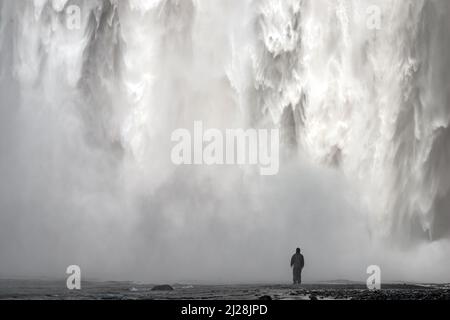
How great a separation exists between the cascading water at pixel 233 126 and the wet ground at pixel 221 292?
304 inches

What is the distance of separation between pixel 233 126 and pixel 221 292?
16.8 meters

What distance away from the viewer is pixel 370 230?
1614 inches

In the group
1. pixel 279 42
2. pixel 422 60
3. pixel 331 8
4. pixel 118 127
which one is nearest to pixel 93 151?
pixel 118 127

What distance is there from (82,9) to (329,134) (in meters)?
14.4

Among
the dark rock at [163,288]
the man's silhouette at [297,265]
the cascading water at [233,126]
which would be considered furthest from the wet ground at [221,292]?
the cascading water at [233,126]

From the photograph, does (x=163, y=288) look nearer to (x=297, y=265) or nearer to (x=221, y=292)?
(x=221, y=292)

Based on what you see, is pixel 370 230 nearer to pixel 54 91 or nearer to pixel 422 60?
pixel 422 60

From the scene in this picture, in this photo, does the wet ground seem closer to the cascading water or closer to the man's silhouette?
the man's silhouette

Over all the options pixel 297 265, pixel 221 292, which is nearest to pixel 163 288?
pixel 221 292

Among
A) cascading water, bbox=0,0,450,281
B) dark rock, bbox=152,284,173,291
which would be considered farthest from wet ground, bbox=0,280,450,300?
cascading water, bbox=0,0,450,281

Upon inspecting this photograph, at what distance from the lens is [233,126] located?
43.6 metres

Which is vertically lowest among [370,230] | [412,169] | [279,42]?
[370,230]

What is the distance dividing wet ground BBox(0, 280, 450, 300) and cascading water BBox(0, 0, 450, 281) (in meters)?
7.73

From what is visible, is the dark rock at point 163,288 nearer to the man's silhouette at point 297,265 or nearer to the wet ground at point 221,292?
the wet ground at point 221,292
